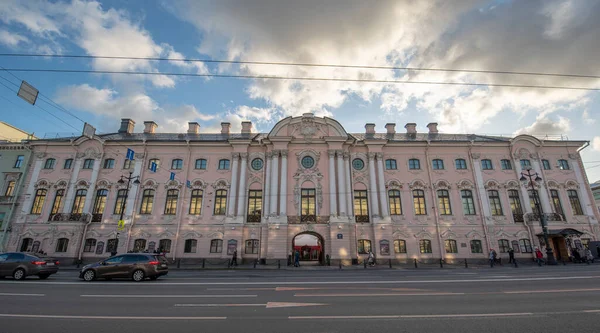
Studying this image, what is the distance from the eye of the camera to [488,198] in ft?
89.8

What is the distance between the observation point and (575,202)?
27.3 metres

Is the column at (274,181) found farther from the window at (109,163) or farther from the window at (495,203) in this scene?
the window at (495,203)

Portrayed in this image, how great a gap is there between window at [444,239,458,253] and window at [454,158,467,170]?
25.5 ft

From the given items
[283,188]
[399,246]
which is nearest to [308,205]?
[283,188]

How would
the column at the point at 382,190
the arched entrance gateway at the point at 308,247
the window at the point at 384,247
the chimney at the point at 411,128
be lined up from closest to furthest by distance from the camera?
1. the window at the point at 384,247
2. the column at the point at 382,190
3. the arched entrance gateway at the point at 308,247
4. the chimney at the point at 411,128

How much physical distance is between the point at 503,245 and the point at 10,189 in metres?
50.5

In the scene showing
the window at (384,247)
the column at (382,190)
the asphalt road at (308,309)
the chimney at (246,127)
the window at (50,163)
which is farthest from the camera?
the chimney at (246,127)

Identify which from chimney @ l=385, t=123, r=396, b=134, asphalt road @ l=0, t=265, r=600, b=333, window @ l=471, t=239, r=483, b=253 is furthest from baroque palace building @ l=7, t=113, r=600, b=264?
asphalt road @ l=0, t=265, r=600, b=333

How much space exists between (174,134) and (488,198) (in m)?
36.0

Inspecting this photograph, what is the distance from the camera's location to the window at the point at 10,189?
91.4ft

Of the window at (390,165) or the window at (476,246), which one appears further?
the window at (390,165)

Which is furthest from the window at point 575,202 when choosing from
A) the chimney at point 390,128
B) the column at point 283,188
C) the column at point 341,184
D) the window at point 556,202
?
the column at point 283,188

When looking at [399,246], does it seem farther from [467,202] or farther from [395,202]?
[467,202]

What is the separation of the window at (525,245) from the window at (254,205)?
25.6 m
